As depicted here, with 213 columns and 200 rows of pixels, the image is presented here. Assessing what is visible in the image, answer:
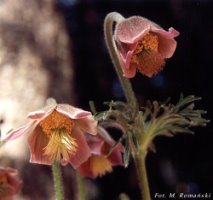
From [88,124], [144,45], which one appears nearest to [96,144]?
[88,124]

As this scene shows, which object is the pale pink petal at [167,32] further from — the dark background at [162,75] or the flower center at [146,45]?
the dark background at [162,75]

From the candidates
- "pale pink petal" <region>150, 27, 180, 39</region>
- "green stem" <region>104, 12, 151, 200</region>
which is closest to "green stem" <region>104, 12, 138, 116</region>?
"green stem" <region>104, 12, 151, 200</region>

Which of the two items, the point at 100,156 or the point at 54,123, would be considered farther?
the point at 100,156

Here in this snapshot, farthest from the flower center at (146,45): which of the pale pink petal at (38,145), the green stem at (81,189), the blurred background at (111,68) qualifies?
the blurred background at (111,68)

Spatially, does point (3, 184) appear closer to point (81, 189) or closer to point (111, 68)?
point (81, 189)

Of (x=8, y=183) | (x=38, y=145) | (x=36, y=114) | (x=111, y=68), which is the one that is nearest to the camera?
(x=36, y=114)

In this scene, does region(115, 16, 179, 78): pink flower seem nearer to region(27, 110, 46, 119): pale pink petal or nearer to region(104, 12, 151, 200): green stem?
region(104, 12, 151, 200): green stem

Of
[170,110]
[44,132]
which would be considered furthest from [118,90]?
[44,132]

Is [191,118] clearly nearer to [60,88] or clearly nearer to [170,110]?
[170,110]
